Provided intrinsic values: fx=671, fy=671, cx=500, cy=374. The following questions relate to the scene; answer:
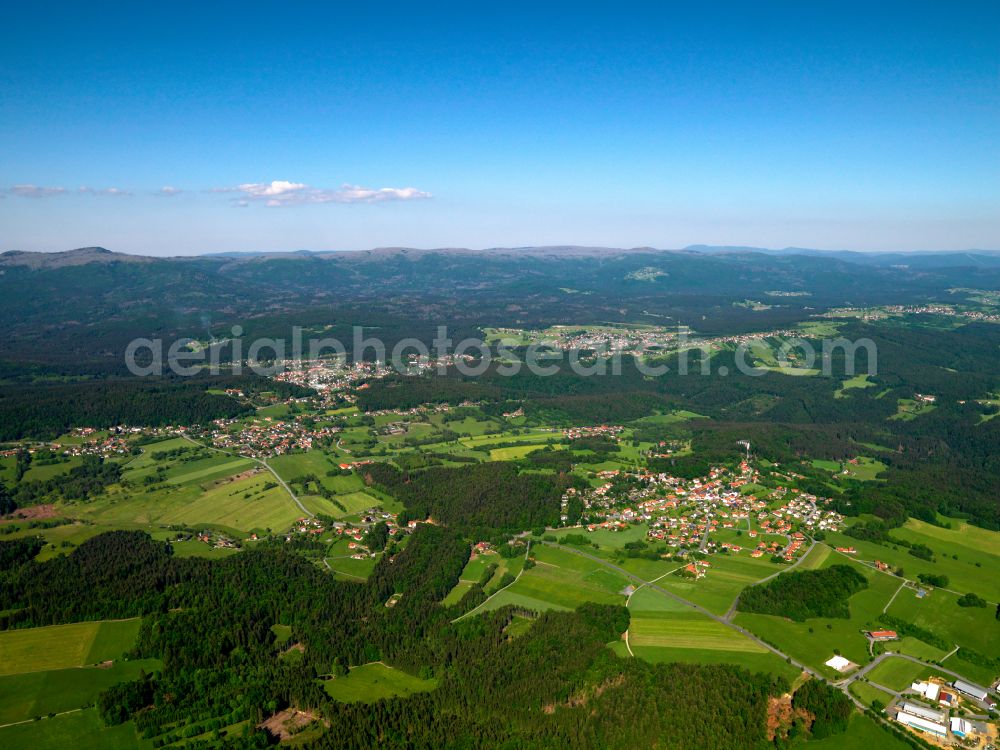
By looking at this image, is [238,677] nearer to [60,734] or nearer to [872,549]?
[60,734]

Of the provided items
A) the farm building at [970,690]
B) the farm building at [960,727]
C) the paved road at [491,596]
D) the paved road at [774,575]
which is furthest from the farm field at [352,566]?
the farm building at [970,690]

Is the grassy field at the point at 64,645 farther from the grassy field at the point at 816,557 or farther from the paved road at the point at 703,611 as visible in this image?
the grassy field at the point at 816,557

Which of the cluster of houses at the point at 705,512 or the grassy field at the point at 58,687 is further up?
the cluster of houses at the point at 705,512

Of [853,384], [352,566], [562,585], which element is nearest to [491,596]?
[562,585]

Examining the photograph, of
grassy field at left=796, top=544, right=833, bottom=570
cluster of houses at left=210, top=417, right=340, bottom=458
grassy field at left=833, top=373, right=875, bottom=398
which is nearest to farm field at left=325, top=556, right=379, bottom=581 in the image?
cluster of houses at left=210, top=417, right=340, bottom=458

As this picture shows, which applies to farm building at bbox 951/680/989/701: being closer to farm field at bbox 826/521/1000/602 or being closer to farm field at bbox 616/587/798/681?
farm field at bbox 616/587/798/681

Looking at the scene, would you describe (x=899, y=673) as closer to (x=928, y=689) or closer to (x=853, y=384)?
(x=928, y=689)
